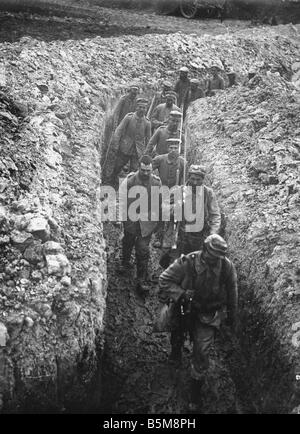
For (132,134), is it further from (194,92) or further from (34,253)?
(34,253)

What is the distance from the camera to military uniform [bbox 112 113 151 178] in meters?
9.14

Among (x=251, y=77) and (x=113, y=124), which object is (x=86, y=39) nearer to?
(x=113, y=124)

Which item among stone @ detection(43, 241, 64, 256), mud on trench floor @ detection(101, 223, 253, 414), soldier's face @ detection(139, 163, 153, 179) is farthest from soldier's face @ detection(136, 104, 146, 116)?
stone @ detection(43, 241, 64, 256)

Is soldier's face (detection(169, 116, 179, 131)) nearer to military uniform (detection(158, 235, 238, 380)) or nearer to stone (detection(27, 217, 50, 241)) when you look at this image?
stone (detection(27, 217, 50, 241))

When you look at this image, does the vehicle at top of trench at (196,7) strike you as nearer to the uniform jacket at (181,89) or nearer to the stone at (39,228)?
the uniform jacket at (181,89)

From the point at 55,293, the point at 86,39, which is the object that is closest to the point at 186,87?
the point at 86,39

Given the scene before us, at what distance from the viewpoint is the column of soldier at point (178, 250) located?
16.9ft

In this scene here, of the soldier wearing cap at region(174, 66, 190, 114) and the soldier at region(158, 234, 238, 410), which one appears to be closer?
the soldier at region(158, 234, 238, 410)

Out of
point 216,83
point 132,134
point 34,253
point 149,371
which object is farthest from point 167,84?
point 149,371

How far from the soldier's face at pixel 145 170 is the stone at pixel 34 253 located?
196cm

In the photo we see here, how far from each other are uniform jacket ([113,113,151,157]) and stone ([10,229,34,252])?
4230mm

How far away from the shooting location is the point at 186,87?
12.1 meters

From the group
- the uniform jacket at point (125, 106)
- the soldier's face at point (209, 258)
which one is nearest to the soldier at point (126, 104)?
the uniform jacket at point (125, 106)

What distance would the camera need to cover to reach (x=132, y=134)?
9.19 metres
